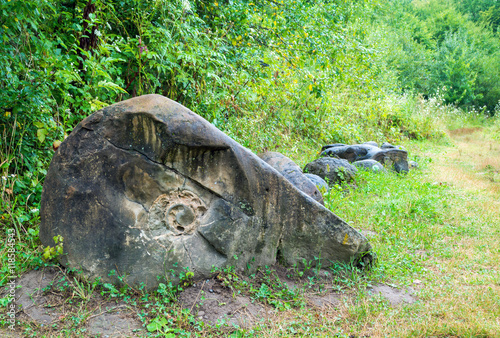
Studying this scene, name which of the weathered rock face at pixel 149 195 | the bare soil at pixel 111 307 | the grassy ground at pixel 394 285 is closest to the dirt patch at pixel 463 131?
the grassy ground at pixel 394 285

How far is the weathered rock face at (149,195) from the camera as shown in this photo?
2990mm

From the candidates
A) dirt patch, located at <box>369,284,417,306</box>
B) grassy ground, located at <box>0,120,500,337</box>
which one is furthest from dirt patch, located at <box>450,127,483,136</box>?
dirt patch, located at <box>369,284,417,306</box>

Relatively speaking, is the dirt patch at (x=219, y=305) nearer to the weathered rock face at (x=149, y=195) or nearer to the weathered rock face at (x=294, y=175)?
the weathered rock face at (x=149, y=195)

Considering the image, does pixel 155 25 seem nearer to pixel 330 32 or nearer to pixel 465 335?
pixel 330 32

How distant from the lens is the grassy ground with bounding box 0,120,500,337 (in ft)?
8.92

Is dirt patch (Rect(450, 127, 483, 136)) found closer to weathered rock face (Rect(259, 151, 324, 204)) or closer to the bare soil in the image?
weathered rock face (Rect(259, 151, 324, 204))

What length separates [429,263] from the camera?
400 cm

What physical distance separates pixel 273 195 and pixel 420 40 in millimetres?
32717

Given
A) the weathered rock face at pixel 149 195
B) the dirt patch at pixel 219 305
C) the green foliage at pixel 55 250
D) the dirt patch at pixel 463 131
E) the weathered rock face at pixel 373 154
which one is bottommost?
the dirt patch at pixel 463 131

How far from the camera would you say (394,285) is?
350cm

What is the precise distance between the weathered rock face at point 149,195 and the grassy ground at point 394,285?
240 millimetres

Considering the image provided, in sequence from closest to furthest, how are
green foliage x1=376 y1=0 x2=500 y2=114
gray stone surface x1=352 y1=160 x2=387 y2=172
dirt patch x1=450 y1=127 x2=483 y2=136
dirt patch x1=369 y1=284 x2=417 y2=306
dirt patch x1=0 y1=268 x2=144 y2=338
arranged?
1. dirt patch x1=0 y1=268 x2=144 y2=338
2. dirt patch x1=369 y1=284 x2=417 y2=306
3. gray stone surface x1=352 y1=160 x2=387 y2=172
4. dirt patch x1=450 y1=127 x2=483 y2=136
5. green foliage x1=376 y1=0 x2=500 y2=114

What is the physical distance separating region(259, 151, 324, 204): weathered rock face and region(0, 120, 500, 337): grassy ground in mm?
356

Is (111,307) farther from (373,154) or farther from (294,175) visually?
(373,154)
